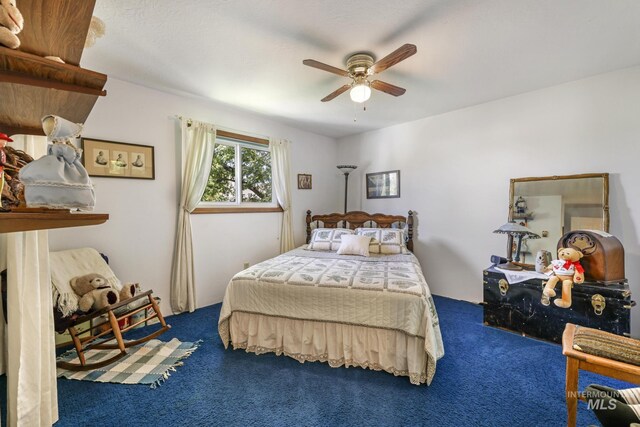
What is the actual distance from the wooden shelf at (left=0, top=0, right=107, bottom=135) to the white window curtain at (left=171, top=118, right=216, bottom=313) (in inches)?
91.1

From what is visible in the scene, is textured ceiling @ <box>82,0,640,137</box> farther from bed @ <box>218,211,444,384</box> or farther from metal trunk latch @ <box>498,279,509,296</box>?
metal trunk latch @ <box>498,279,509,296</box>

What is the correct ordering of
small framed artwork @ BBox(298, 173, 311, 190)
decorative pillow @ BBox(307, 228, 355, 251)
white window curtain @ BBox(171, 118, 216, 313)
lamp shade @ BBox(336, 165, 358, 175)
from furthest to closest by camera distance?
small framed artwork @ BBox(298, 173, 311, 190) → lamp shade @ BBox(336, 165, 358, 175) → decorative pillow @ BBox(307, 228, 355, 251) → white window curtain @ BBox(171, 118, 216, 313)

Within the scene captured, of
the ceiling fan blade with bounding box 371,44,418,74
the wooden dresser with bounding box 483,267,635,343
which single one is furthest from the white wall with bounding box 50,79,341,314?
the wooden dresser with bounding box 483,267,635,343

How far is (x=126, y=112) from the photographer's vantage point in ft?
8.93

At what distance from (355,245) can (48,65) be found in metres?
3.00

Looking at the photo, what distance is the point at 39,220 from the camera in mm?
630

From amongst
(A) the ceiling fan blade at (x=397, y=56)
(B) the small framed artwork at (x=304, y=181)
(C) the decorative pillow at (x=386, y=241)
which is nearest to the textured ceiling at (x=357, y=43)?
(A) the ceiling fan blade at (x=397, y=56)

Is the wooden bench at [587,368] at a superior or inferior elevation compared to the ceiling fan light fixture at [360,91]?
inferior

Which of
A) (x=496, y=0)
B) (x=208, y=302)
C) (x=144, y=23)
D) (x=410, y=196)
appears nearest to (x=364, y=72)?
(x=496, y=0)

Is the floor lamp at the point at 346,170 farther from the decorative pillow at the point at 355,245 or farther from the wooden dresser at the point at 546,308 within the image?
the wooden dresser at the point at 546,308

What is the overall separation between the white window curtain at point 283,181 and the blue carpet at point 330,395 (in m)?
2.02

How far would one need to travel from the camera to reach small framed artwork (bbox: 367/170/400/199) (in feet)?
13.7

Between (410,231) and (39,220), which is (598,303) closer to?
(410,231)

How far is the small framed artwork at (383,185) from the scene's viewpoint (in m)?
4.18
